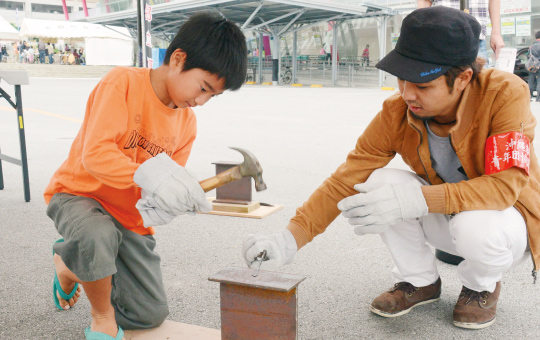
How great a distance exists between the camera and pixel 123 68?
6.57 feet

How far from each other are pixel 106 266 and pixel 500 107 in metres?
1.43

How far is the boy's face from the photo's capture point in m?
1.93

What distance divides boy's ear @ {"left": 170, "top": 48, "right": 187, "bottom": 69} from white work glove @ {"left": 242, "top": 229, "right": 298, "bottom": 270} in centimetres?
Result: 69

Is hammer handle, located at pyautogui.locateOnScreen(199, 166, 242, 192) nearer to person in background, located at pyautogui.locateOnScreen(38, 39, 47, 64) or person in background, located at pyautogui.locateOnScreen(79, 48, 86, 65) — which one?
person in background, located at pyautogui.locateOnScreen(38, 39, 47, 64)

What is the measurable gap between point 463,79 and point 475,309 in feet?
2.88

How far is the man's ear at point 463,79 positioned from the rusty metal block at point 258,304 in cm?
85

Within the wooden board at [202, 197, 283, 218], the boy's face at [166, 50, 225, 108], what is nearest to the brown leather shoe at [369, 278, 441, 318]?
the boy's face at [166, 50, 225, 108]

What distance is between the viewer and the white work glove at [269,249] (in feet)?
6.16

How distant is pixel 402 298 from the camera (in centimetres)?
216

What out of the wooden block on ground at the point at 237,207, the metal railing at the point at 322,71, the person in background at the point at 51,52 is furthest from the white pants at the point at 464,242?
the person in background at the point at 51,52

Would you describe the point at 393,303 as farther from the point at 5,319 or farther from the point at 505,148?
the point at 5,319

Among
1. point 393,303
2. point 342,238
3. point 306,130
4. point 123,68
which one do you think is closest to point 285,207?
point 342,238

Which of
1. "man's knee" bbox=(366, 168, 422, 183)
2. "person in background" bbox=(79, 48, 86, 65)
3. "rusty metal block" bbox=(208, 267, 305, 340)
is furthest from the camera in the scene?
"person in background" bbox=(79, 48, 86, 65)

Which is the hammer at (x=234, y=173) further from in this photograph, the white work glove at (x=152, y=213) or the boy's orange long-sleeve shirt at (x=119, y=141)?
the boy's orange long-sleeve shirt at (x=119, y=141)
